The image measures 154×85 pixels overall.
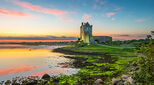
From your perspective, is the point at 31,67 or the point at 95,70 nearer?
the point at 95,70

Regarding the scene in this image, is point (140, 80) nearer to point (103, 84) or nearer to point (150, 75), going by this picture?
point (150, 75)

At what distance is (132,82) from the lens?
907 centimetres

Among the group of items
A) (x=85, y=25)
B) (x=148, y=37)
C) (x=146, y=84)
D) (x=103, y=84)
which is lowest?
(x=103, y=84)

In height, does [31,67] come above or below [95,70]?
below

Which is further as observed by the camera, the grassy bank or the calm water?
the calm water

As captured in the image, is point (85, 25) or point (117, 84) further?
point (85, 25)

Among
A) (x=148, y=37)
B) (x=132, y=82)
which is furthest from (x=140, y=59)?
(x=132, y=82)

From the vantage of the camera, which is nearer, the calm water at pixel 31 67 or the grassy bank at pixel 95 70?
the grassy bank at pixel 95 70

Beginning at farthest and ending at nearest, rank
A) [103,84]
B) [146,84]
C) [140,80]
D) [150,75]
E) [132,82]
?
[103,84] → [132,82] → [140,80] → [146,84] → [150,75]

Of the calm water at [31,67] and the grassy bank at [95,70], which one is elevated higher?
the grassy bank at [95,70]

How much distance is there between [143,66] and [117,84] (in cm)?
471

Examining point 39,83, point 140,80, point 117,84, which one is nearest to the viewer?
point 140,80

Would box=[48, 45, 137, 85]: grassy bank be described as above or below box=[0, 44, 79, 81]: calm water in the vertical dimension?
above

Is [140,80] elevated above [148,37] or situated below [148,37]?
below
